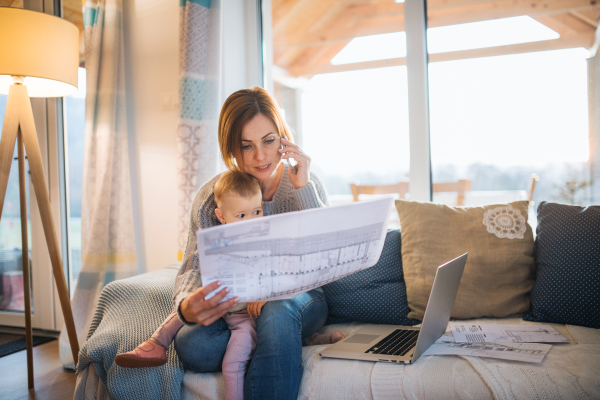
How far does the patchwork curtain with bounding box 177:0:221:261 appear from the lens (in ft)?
6.79

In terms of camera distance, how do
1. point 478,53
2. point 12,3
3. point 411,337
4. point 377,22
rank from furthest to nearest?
point 12,3 < point 377,22 < point 478,53 < point 411,337

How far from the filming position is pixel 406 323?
4.92 ft

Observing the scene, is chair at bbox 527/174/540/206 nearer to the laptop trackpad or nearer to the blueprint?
the blueprint

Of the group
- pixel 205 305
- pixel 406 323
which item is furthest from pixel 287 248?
pixel 406 323

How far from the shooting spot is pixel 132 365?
3.71 ft

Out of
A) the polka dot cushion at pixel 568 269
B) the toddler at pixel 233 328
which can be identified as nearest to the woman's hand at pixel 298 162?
the toddler at pixel 233 328

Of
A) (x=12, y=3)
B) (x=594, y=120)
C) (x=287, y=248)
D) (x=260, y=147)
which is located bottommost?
(x=287, y=248)

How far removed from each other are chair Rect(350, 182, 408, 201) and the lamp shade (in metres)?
1.36

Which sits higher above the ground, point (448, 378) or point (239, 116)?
point (239, 116)

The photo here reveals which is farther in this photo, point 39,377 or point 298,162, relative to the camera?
point 39,377

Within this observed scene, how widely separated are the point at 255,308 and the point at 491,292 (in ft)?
2.62

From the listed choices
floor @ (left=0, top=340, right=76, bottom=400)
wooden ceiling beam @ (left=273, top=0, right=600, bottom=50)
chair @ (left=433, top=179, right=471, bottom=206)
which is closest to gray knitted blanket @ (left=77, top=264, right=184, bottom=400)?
floor @ (left=0, top=340, right=76, bottom=400)

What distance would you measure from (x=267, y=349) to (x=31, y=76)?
1442 millimetres

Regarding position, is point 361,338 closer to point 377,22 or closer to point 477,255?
point 477,255
